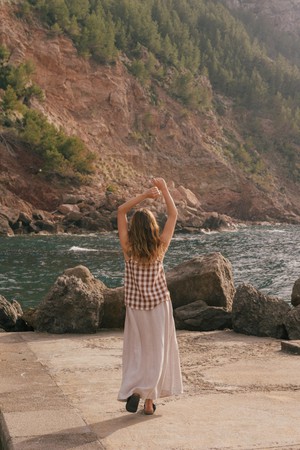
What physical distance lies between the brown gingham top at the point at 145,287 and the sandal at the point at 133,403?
79cm

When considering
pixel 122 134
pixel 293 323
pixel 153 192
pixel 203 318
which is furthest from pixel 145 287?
pixel 122 134

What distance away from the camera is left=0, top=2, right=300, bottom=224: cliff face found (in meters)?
79.2

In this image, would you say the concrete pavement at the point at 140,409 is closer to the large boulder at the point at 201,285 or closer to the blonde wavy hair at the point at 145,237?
the blonde wavy hair at the point at 145,237

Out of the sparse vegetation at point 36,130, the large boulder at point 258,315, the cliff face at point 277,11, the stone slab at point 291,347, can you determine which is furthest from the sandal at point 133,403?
the cliff face at point 277,11

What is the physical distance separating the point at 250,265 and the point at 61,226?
25661mm

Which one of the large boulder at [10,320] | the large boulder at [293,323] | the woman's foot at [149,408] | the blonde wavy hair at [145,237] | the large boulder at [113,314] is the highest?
the blonde wavy hair at [145,237]

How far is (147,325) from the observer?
660 centimetres

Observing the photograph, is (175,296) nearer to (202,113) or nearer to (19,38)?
(19,38)

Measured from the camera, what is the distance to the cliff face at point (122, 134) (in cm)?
7919

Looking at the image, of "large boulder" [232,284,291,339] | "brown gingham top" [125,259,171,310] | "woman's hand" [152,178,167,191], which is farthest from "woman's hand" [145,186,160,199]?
"large boulder" [232,284,291,339]

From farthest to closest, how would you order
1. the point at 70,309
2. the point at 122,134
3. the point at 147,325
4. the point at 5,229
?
the point at 122,134 < the point at 5,229 < the point at 70,309 < the point at 147,325

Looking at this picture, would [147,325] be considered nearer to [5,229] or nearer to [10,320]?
[10,320]

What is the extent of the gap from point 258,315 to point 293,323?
0.56 metres

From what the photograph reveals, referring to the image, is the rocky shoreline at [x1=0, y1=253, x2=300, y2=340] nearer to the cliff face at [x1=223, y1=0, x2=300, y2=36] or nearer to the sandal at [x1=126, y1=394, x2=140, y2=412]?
the sandal at [x1=126, y1=394, x2=140, y2=412]
